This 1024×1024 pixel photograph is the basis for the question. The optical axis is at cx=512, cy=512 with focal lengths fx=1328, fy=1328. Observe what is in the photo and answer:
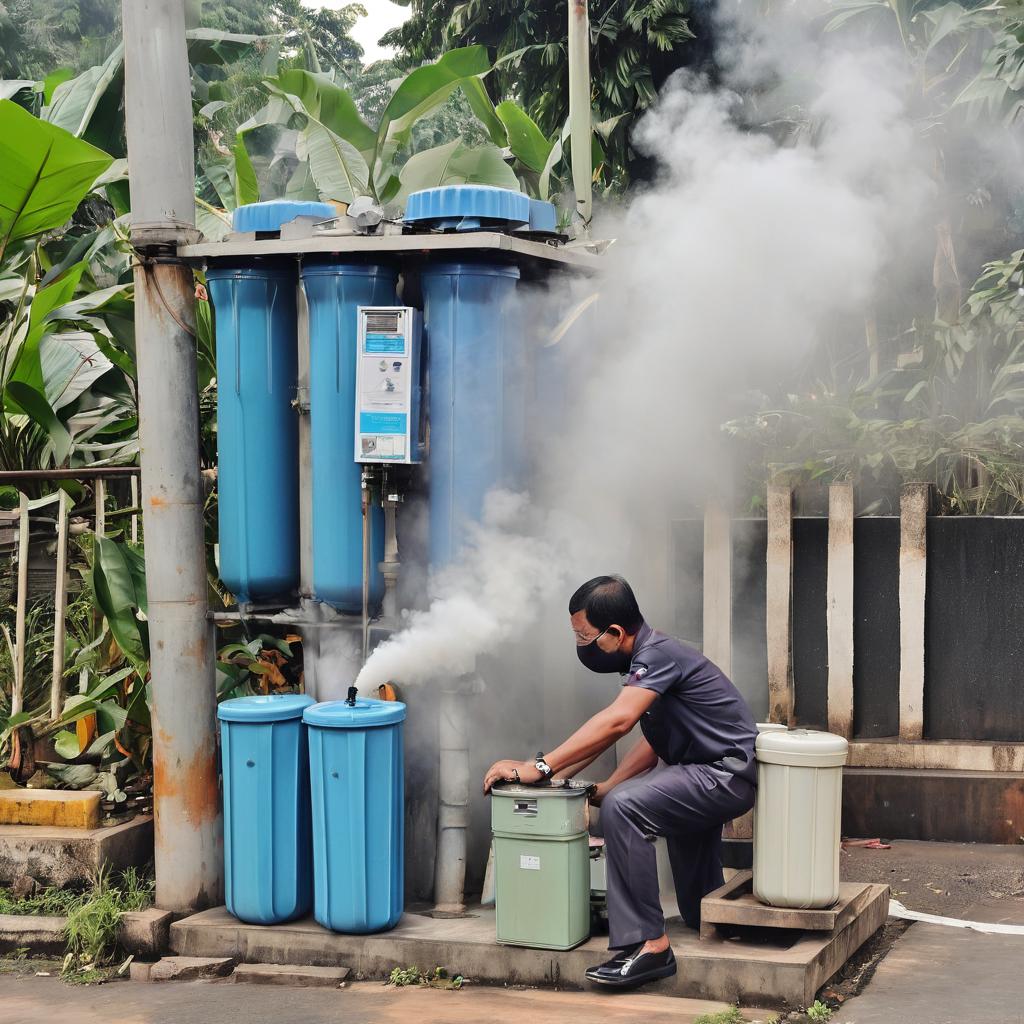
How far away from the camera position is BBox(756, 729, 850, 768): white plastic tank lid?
188 inches

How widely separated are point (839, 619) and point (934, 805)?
1028 millimetres

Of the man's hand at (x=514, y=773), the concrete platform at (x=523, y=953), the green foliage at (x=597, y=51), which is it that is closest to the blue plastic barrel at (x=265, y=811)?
the concrete platform at (x=523, y=953)

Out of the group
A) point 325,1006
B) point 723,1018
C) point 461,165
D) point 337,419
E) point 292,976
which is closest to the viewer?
point 723,1018

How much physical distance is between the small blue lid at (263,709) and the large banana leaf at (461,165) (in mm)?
4993

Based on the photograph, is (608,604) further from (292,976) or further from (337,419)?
(292,976)

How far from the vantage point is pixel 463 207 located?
5340 mm

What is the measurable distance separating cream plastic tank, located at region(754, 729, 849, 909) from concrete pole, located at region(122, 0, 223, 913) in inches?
92.9

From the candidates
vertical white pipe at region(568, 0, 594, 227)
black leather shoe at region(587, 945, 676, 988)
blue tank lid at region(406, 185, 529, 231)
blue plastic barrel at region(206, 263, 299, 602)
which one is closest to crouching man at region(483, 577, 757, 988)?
black leather shoe at region(587, 945, 676, 988)

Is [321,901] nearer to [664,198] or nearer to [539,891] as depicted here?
[539,891]

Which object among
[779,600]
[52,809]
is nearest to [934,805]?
[779,600]

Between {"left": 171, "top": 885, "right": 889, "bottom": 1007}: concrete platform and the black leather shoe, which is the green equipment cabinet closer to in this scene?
{"left": 171, "top": 885, "right": 889, "bottom": 1007}: concrete platform

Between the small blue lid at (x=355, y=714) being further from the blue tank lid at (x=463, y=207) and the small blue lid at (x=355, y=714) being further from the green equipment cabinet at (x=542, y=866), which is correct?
the blue tank lid at (x=463, y=207)

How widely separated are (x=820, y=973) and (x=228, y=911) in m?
2.37

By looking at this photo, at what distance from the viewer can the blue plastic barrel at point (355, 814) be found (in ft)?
16.6
